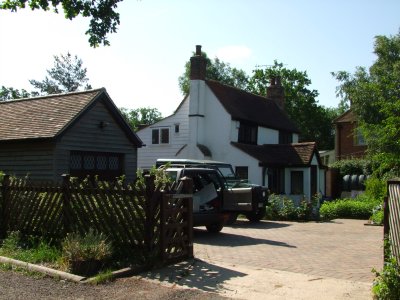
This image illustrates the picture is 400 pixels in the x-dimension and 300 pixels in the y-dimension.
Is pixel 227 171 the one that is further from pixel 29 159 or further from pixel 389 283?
pixel 389 283

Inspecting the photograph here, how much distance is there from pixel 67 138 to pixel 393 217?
1402 centimetres

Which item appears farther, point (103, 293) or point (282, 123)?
point (282, 123)

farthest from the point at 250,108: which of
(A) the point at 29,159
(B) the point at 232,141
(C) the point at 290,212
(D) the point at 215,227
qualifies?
(D) the point at 215,227

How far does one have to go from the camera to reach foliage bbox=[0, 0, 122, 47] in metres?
9.36

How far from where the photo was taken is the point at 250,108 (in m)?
32.8

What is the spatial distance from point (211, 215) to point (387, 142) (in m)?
5.00

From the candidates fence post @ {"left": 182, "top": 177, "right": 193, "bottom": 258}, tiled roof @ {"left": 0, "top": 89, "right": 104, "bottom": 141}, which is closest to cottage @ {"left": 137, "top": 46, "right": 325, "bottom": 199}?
tiled roof @ {"left": 0, "top": 89, "right": 104, "bottom": 141}

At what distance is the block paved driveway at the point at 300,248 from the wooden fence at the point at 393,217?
4.44 feet

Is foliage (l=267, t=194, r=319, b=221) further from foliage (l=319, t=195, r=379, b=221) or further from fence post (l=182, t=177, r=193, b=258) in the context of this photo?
fence post (l=182, t=177, r=193, b=258)

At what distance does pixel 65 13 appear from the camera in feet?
31.7

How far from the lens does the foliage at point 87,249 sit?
7746mm

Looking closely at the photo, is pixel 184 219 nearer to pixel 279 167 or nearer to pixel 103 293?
pixel 103 293

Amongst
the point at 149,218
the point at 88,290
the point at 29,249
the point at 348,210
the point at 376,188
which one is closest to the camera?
the point at 88,290

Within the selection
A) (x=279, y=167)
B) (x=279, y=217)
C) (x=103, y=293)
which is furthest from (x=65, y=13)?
(x=279, y=167)
